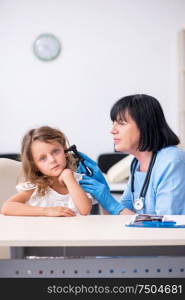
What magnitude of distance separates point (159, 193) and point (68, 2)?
5265 millimetres

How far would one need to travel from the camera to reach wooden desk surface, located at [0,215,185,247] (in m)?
1.61

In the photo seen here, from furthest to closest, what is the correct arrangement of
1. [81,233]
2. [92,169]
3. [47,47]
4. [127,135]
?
[47,47], [92,169], [127,135], [81,233]

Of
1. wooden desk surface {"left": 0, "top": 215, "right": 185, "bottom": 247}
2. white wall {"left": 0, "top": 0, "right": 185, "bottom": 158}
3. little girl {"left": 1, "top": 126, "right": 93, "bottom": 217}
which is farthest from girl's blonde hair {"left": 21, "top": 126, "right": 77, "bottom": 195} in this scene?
white wall {"left": 0, "top": 0, "right": 185, "bottom": 158}

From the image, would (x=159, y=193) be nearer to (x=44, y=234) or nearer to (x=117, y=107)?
(x=117, y=107)

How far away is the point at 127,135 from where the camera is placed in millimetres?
2428

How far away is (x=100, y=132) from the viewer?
722 centimetres

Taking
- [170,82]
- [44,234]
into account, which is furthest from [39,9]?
[44,234]

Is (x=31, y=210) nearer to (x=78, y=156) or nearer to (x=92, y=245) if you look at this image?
(x=78, y=156)

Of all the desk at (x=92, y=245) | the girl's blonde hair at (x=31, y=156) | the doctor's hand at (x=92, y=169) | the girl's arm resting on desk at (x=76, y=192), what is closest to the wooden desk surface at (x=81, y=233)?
the desk at (x=92, y=245)

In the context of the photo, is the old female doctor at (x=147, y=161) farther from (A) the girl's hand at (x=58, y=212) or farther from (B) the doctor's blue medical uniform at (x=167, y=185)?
(A) the girl's hand at (x=58, y=212)

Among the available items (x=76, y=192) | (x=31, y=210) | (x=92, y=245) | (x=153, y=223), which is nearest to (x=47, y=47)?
(x=76, y=192)

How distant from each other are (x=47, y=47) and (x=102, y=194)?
4913 mm

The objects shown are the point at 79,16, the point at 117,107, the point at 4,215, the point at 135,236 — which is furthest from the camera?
the point at 79,16

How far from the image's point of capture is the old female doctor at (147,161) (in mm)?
2309
